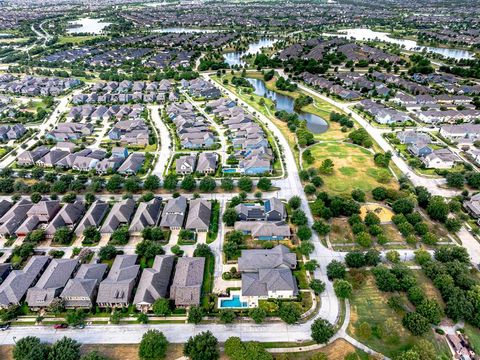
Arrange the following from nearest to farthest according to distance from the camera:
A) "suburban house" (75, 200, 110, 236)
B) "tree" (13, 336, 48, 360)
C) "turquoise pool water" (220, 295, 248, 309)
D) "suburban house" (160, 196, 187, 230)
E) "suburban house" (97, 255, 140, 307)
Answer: "tree" (13, 336, 48, 360) < "suburban house" (97, 255, 140, 307) < "turquoise pool water" (220, 295, 248, 309) < "suburban house" (75, 200, 110, 236) < "suburban house" (160, 196, 187, 230)

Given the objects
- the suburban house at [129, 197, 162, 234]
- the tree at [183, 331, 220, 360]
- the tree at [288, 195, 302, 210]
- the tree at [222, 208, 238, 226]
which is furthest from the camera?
the tree at [288, 195, 302, 210]

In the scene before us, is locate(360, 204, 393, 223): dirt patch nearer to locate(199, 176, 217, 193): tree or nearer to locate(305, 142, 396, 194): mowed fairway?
locate(305, 142, 396, 194): mowed fairway

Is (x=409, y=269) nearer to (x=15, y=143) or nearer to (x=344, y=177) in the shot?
(x=344, y=177)

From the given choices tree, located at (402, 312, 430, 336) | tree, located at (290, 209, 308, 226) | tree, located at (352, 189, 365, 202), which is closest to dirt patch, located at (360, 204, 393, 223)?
tree, located at (352, 189, 365, 202)

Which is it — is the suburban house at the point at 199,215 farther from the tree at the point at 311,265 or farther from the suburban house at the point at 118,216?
the tree at the point at 311,265

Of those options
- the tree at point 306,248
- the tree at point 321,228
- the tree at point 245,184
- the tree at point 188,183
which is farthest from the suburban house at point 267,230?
the tree at point 188,183

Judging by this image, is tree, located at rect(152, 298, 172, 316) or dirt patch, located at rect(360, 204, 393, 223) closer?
tree, located at rect(152, 298, 172, 316)

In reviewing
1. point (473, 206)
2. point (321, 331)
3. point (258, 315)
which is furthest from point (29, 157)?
point (473, 206)

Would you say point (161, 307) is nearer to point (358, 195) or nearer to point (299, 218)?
point (299, 218)

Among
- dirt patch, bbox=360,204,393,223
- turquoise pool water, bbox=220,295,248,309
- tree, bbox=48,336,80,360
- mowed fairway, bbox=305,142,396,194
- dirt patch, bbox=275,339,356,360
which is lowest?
turquoise pool water, bbox=220,295,248,309
